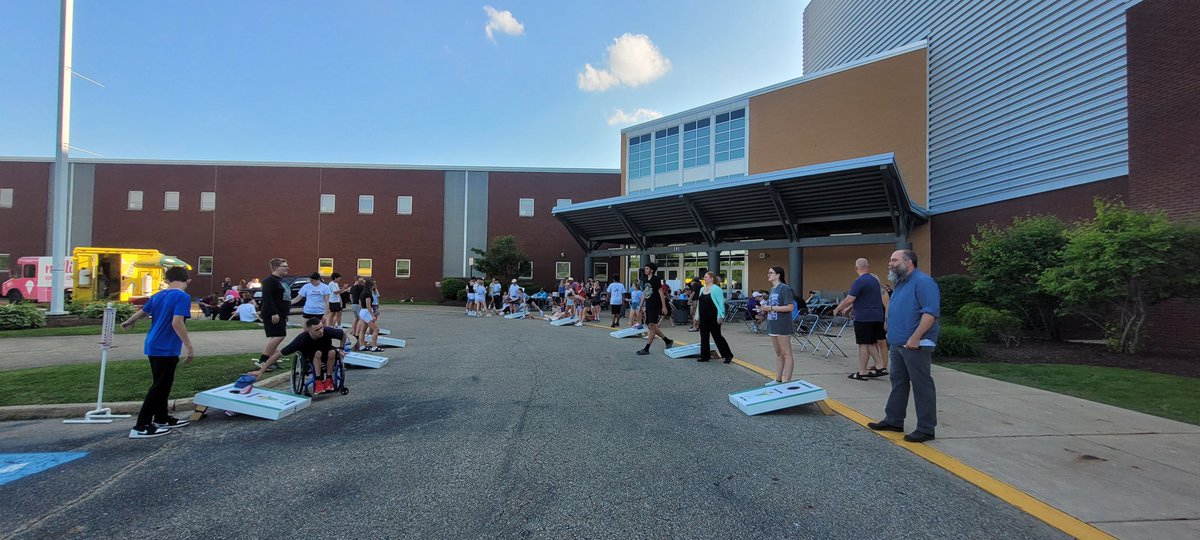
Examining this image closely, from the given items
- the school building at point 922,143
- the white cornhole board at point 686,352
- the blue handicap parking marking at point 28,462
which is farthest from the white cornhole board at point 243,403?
the school building at point 922,143

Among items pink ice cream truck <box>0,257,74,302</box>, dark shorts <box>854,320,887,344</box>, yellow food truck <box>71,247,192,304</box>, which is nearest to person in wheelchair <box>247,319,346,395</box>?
dark shorts <box>854,320,887,344</box>

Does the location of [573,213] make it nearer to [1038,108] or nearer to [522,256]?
[522,256]

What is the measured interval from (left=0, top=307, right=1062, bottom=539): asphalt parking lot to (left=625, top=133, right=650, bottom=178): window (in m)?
24.1

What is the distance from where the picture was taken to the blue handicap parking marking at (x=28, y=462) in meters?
4.01

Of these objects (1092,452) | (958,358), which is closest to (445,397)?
(1092,452)

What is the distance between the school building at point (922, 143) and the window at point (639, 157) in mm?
127

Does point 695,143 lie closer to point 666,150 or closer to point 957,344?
point 666,150

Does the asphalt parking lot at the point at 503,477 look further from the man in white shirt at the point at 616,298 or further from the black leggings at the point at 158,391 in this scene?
the man in white shirt at the point at 616,298

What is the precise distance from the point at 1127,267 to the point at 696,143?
20157 millimetres

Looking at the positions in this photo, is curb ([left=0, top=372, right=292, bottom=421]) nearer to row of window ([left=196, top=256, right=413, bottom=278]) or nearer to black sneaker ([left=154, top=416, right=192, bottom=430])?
black sneaker ([left=154, top=416, right=192, bottom=430])

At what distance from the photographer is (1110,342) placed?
9555 millimetres

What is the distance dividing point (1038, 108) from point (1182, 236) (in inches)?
330

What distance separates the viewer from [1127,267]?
28.0ft

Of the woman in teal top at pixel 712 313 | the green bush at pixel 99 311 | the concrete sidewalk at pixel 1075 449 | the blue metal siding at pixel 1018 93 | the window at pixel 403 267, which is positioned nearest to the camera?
the concrete sidewalk at pixel 1075 449
